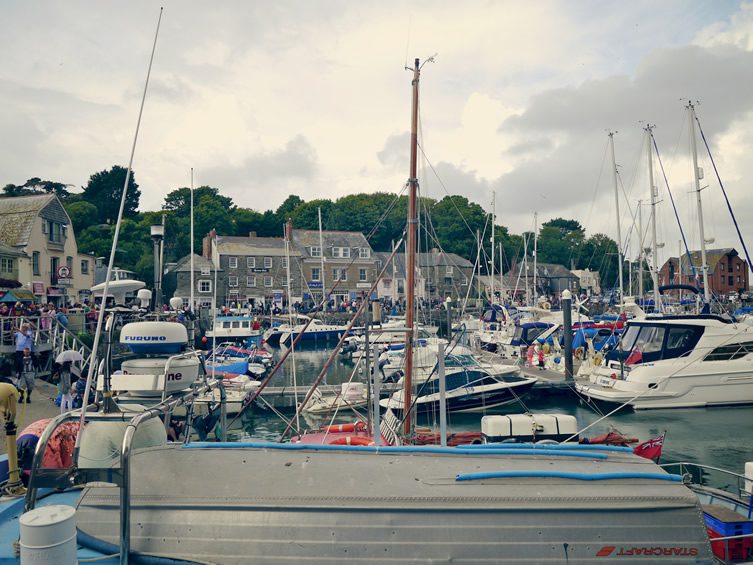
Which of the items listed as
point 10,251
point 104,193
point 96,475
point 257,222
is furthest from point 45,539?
point 257,222

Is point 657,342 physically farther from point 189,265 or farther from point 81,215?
point 81,215

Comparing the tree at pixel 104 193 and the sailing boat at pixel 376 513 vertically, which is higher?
the tree at pixel 104 193

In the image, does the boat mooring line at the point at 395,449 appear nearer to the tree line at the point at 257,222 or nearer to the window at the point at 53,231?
the window at the point at 53,231

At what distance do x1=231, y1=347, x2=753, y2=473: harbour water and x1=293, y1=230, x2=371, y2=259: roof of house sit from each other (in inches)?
2044

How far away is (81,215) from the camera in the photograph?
251 feet

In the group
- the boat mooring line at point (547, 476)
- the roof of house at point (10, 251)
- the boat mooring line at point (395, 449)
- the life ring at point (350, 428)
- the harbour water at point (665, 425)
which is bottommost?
the harbour water at point (665, 425)

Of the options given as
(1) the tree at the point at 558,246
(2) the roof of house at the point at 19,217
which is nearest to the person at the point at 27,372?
(2) the roof of house at the point at 19,217

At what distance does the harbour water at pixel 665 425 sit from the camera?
660 inches

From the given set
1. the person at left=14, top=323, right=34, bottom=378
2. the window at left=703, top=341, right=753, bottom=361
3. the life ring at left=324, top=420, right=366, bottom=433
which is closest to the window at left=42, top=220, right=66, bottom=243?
the person at left=14, top=323, right=34, bottom=378

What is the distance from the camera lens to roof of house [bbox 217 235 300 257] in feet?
230

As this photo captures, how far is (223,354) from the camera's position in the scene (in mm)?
34094

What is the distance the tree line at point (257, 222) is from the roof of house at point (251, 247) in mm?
7671

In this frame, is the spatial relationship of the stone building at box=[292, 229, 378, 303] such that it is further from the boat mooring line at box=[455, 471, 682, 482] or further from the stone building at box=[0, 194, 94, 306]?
the boat mooring line at box=[455, 471, 682, 482]

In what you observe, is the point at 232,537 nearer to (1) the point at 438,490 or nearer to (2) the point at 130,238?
(1) the point at 438,490
